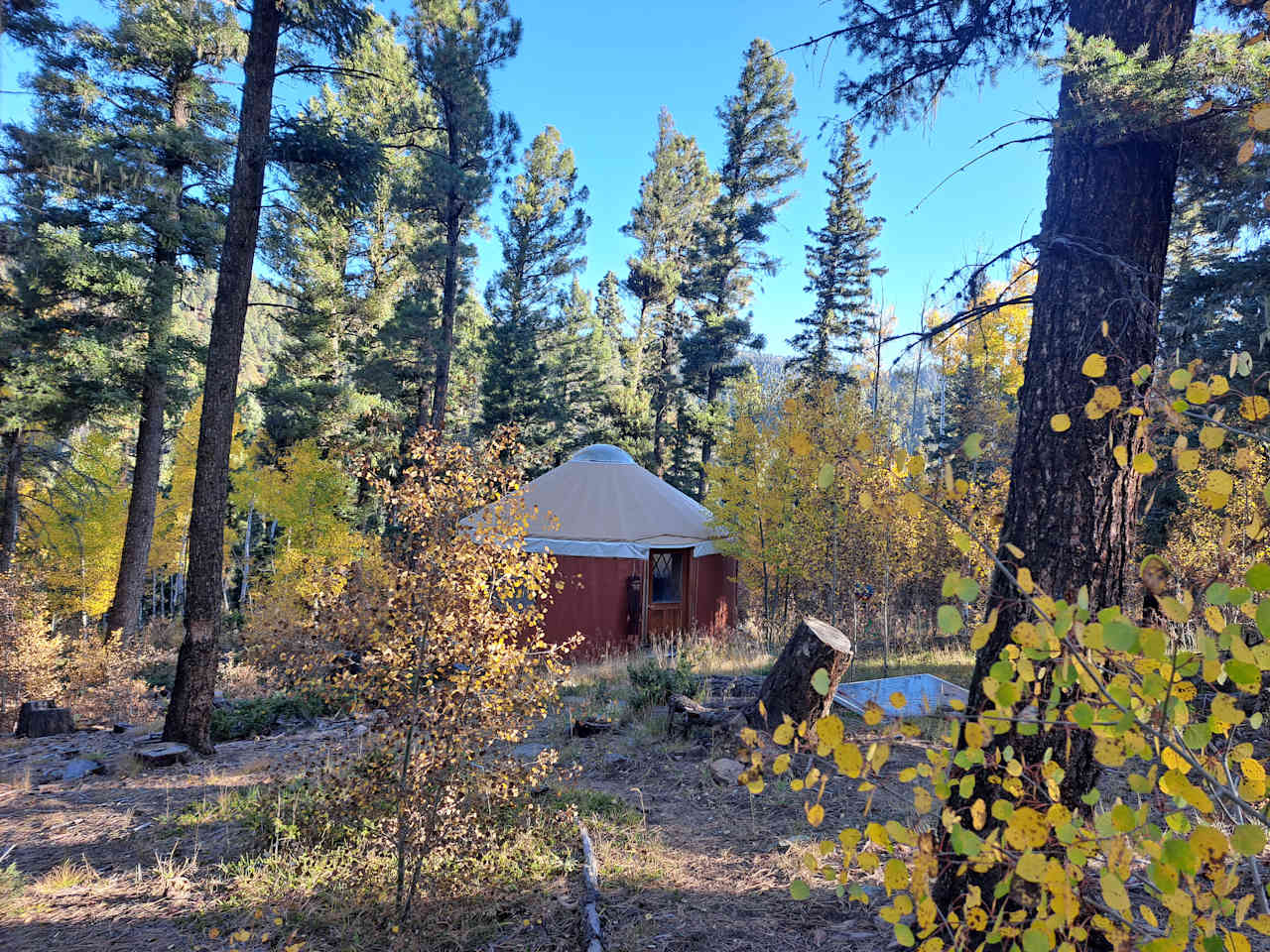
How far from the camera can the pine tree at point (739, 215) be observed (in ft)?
62.8

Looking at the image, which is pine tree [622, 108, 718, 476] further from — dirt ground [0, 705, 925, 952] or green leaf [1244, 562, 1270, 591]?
green leaf [1244, 562, 1270, 591]

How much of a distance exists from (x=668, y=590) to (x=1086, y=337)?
11.6 metres

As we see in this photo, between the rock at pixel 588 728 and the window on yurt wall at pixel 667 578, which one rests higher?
the window on yurt wall at pixel 667 578

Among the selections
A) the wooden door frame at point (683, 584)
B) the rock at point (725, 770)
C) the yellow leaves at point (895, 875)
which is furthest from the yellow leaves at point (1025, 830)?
the wooden door frame at point (683, 584)

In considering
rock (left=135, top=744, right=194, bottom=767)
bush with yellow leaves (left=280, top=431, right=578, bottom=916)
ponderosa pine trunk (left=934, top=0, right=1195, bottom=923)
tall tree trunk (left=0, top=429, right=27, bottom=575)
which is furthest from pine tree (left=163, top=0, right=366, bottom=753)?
tall tree trunk (left=0, top=429, right=27, bottom=575)

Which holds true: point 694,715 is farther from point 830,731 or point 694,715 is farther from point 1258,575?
point 1258,575

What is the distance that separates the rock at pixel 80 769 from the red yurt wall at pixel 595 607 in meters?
6.52

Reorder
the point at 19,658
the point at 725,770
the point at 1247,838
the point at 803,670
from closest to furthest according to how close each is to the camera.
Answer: the point at 1247,838, the point at 725,770, the point at 803,670, the point at 19,658

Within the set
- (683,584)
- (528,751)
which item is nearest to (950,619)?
(528,751)

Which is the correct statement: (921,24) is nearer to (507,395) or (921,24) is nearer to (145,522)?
(145,522)

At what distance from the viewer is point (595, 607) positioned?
447 inches

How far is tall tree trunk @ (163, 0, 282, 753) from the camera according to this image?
542 centimetres

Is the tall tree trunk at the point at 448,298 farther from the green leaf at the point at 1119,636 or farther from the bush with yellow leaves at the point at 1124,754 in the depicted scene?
the green leaf at the point at 1119,636

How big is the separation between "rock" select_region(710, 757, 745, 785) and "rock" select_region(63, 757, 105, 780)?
512 centimetres
